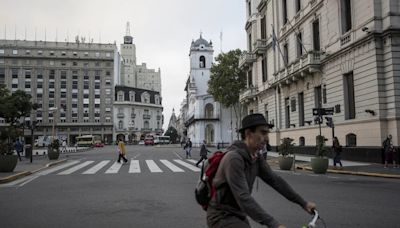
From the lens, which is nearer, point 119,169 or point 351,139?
point 119,169

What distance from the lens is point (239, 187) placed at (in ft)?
9.71

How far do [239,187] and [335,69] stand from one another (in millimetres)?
25642

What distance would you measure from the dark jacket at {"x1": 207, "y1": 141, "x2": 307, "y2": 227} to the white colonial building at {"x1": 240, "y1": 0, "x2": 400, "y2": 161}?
19.7 metres

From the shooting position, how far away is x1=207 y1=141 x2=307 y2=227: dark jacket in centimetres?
290

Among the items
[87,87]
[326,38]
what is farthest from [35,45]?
[326,38]

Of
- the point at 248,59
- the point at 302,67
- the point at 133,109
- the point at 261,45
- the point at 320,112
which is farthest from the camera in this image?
the point at 133,109

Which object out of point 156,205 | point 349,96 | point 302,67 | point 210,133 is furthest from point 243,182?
point 210,133

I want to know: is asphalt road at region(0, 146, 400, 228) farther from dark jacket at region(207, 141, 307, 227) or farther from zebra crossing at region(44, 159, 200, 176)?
zebra crossing at region(44, 159, 200, 176)

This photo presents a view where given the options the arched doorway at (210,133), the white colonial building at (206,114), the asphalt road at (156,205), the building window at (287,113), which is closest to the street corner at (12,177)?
the asphalt road at (156,205)

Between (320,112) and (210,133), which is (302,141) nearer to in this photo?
(320,112)

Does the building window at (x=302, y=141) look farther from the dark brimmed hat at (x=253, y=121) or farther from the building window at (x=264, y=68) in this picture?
the dark brimmed hat at (x=253, y=121)

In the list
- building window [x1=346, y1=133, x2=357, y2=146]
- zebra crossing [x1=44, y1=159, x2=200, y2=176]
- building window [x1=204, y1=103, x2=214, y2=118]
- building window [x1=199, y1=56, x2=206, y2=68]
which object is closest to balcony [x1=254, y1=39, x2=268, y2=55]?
building window [x1=346, y1=133, x2=357, y2=146]

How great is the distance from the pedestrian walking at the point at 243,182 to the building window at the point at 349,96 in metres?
23.3

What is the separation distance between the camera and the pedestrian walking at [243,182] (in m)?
2.92
